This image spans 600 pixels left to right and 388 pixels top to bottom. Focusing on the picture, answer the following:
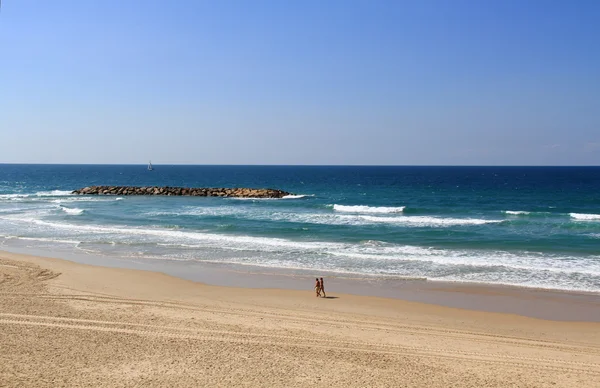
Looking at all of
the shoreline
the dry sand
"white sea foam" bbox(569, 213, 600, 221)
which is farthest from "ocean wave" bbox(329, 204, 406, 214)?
the dry sand

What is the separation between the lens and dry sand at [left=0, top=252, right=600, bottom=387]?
9.63 metres

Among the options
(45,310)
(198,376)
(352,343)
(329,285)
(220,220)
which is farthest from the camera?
(220,220)

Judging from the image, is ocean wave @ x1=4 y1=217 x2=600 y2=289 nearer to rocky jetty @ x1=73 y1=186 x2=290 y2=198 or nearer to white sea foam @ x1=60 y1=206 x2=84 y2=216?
white sea foam @ x1=60 y1=206 x2=84 y2=216

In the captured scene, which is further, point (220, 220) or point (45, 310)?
point (220, 220)

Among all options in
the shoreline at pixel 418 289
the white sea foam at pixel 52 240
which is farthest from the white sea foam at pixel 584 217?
the white sea foam at pixel 52 240

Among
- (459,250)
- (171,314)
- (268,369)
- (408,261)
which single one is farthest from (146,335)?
(459,250)

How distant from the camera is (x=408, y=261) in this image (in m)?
23.3

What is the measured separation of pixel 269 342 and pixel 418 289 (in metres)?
8.52

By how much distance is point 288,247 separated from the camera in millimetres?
26938

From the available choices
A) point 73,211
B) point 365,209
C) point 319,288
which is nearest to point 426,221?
point 365,209

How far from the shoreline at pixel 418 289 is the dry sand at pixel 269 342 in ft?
2.92

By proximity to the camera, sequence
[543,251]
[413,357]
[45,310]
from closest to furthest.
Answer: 1. [413,357]
2. [45,310]
3. [543,251]

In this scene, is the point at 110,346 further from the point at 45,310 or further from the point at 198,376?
the point at 45,310

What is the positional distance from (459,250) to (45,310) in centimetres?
1986
